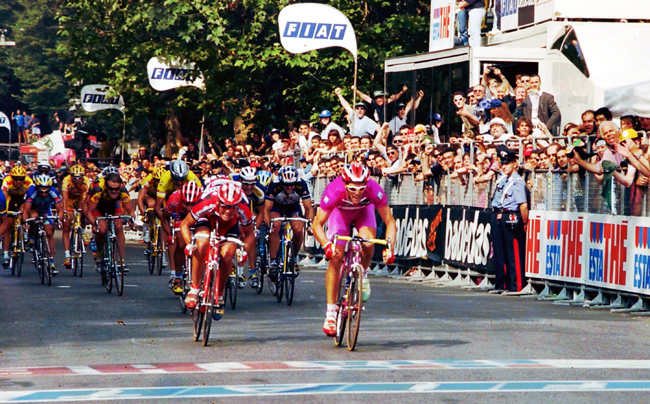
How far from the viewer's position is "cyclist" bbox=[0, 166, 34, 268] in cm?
2164

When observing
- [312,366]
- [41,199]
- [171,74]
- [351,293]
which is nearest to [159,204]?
[41,199]

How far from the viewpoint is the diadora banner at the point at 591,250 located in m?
14.6

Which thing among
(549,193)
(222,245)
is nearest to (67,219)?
(549,193)

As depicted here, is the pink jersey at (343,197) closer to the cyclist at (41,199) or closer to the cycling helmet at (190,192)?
the cycling helmet at (190,192)

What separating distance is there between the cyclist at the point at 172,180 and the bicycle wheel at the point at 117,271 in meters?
0.95

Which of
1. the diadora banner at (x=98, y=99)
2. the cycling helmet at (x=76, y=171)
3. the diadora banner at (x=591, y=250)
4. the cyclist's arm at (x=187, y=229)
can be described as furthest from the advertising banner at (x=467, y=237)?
the diadora banner at (x=98, y=99)

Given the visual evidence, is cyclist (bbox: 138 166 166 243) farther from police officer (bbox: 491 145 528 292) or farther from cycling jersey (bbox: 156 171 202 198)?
police officer (bbox: 491 145 528 292)

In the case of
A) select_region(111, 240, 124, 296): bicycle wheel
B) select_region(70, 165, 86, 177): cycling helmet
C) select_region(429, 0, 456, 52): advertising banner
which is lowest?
select_region(111, 240, 124, 296): bicycle wheel

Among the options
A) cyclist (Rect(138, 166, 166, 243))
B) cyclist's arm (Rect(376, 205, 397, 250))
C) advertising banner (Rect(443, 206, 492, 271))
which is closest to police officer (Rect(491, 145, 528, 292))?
advertising banner (Rect(443, 206, 492, 271))

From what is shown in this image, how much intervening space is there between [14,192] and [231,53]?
43.1ft

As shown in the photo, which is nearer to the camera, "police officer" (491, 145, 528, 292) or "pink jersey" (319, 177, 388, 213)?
"pink jersey" (319, 177, 388, 213)

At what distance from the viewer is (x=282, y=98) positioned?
35.1m

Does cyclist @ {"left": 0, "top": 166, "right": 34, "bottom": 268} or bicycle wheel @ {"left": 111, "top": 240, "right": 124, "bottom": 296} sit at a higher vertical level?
cyclist @ {"left": 0, "top": 166, "right": 34, "bottom": 268}

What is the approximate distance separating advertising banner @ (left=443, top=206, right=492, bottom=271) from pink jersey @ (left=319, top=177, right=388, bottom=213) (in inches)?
268
